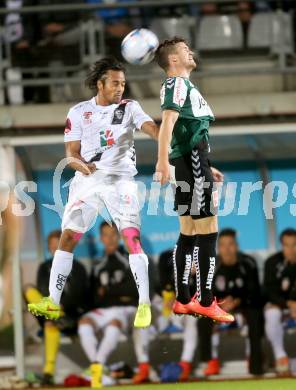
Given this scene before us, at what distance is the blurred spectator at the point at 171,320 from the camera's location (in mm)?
15875

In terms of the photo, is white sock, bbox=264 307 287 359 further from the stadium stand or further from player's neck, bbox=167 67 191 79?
player's neck, bbox=167 67 191 79

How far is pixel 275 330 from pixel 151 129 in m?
5.47

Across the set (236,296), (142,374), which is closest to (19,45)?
(236,296)

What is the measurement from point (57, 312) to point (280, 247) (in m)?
5.19

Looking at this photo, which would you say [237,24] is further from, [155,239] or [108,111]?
[108,111]

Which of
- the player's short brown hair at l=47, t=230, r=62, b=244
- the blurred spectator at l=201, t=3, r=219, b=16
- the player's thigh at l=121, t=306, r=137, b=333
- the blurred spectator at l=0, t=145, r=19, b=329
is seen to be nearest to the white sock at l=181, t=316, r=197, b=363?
the player's thigh at l=121, t=306, r=137, b=333

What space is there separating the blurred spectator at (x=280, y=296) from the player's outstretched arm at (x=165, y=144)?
17.8ft

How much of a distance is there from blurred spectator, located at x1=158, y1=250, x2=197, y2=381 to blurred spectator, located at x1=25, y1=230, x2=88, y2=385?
0.91 metres

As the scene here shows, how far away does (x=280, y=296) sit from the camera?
1600cm

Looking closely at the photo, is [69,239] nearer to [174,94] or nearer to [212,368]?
[174,94]

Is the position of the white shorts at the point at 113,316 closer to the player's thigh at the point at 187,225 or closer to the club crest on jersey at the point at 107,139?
the player's thigh at the point at 187,225

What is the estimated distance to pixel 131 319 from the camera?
16062 millimetres

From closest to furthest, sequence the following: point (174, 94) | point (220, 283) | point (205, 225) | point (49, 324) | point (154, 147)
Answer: point (174, 94) < point (205, 225) < point (220, 283) < point (49, 324) < point (154, 147)

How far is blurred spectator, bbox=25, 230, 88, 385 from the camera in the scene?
52.6ft
